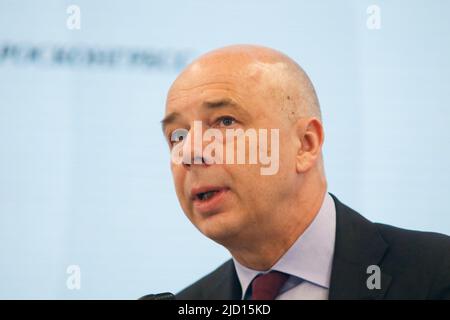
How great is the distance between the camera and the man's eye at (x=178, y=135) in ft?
5.14

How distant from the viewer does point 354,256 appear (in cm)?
151

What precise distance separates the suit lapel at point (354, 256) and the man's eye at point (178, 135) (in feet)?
1.24

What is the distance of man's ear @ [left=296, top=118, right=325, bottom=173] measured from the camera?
1564 millimetres

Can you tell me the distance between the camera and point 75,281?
6.08 feet

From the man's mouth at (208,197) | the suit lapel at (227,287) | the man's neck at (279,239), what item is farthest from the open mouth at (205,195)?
the suit lapel at (227,287)

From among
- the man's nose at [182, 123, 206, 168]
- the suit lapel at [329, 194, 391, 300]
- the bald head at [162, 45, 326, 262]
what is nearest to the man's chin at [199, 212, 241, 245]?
the bald head at [162, 45, 326, 262]

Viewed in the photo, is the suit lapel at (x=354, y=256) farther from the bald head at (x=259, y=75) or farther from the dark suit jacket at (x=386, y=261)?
the bald head at (x=259, y=75)

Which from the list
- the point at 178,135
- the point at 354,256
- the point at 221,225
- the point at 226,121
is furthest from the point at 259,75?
the point at 354,256

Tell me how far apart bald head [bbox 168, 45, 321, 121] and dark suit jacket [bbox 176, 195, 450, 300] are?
26cm

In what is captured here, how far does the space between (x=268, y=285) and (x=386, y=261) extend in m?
0.25

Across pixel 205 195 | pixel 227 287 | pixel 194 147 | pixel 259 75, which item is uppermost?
pixel 259 75

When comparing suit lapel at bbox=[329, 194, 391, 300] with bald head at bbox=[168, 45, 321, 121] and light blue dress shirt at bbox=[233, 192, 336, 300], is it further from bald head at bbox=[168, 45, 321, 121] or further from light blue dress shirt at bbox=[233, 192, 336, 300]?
bald head at bbox=[168, 45, 321, 121]

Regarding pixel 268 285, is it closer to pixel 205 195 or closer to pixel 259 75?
pixel 205 195
